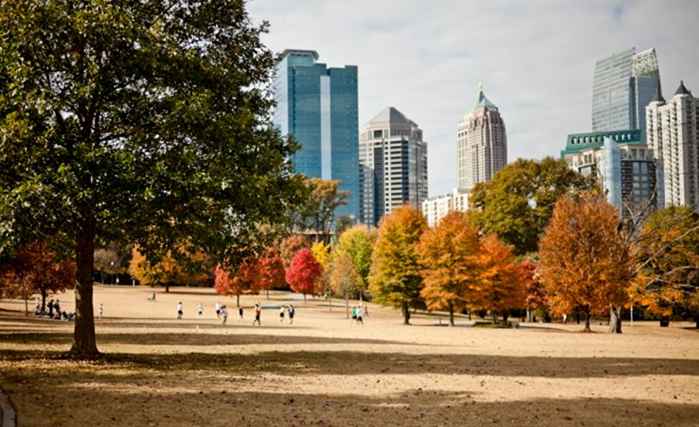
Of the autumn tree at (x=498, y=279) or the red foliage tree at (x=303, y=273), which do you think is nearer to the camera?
the autumn tree at (x=498, y=279)

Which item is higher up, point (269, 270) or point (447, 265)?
point (447, 265)

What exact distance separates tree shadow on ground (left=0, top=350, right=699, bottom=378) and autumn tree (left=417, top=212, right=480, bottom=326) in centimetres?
2678

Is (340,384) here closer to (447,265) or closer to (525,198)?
(447,265)

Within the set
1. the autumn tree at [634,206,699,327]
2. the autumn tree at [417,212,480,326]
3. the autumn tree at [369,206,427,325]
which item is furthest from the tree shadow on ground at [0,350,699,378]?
the autumn tree at [369,206,427,325]

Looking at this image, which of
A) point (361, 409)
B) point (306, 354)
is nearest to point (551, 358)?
point (306, 354)

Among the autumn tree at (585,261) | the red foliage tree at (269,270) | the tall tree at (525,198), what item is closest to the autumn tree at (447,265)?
the autumn tree at (585,261)

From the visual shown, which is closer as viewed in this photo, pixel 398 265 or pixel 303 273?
pixel 398 265

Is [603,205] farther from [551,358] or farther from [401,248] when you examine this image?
[551,358]

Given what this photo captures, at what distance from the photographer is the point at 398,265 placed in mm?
58312

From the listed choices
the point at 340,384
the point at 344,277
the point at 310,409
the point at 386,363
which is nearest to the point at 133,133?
the point at 340,384

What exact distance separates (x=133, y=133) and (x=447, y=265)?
37.9 m

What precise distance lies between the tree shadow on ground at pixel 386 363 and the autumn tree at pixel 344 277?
55.9m

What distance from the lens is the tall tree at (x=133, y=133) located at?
62.3 ft

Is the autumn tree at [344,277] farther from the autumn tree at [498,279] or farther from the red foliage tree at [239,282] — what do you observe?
the autumn tree at [498,279]
